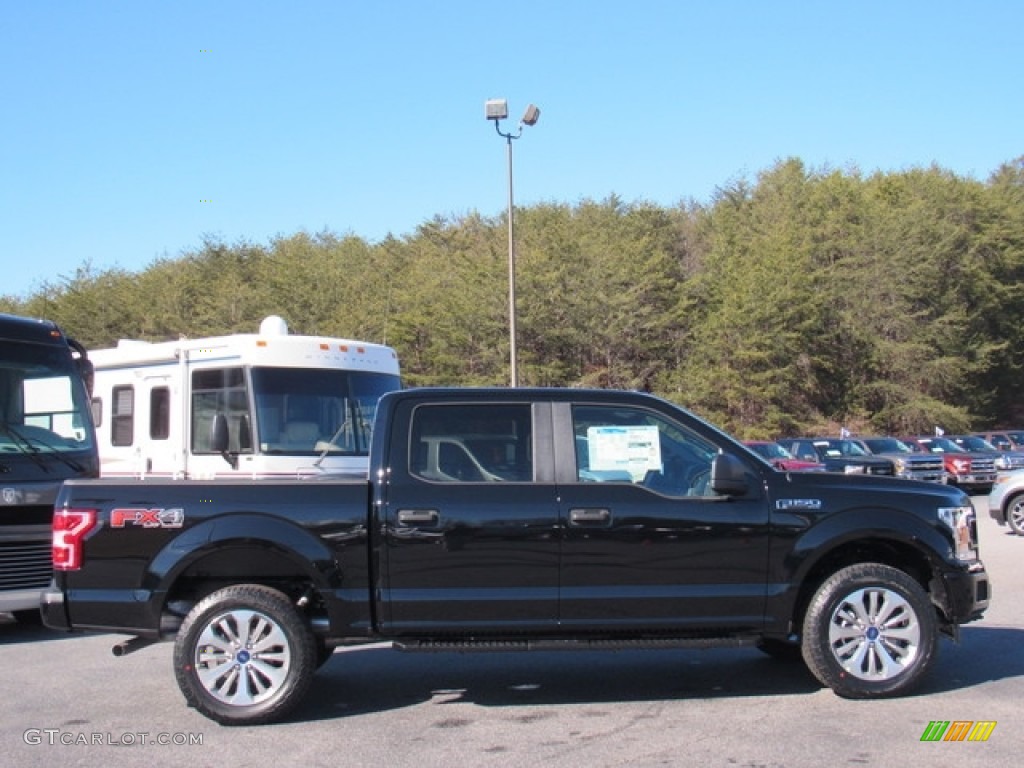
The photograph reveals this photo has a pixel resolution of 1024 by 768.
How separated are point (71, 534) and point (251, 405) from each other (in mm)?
5212

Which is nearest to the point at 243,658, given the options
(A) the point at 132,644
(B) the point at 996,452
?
(A) the point at 132,644

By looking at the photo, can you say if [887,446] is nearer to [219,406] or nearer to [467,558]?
[219,406]

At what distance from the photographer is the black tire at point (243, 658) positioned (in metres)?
6.03

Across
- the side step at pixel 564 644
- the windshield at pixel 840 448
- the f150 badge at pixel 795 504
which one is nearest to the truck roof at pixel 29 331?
the side step at pixel 564 644

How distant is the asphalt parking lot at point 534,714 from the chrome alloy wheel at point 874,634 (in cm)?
24

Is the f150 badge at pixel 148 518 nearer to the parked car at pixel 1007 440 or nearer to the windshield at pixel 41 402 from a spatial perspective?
the windshield at pixel 41 402

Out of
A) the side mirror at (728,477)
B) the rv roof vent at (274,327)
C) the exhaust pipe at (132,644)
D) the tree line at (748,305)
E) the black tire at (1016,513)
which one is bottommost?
the black tire at (1016,513)

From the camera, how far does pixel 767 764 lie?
5.19 metres

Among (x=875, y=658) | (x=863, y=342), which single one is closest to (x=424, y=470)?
(x=875, y=658)

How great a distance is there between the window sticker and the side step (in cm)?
99

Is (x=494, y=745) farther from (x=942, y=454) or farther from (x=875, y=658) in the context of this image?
(x=942, y=454)

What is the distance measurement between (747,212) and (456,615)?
51.0 metres

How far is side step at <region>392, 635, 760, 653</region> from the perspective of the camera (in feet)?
20.0

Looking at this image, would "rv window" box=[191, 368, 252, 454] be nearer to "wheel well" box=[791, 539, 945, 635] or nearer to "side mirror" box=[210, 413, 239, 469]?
"side mirror" box=[210, 413, 239, 469]
